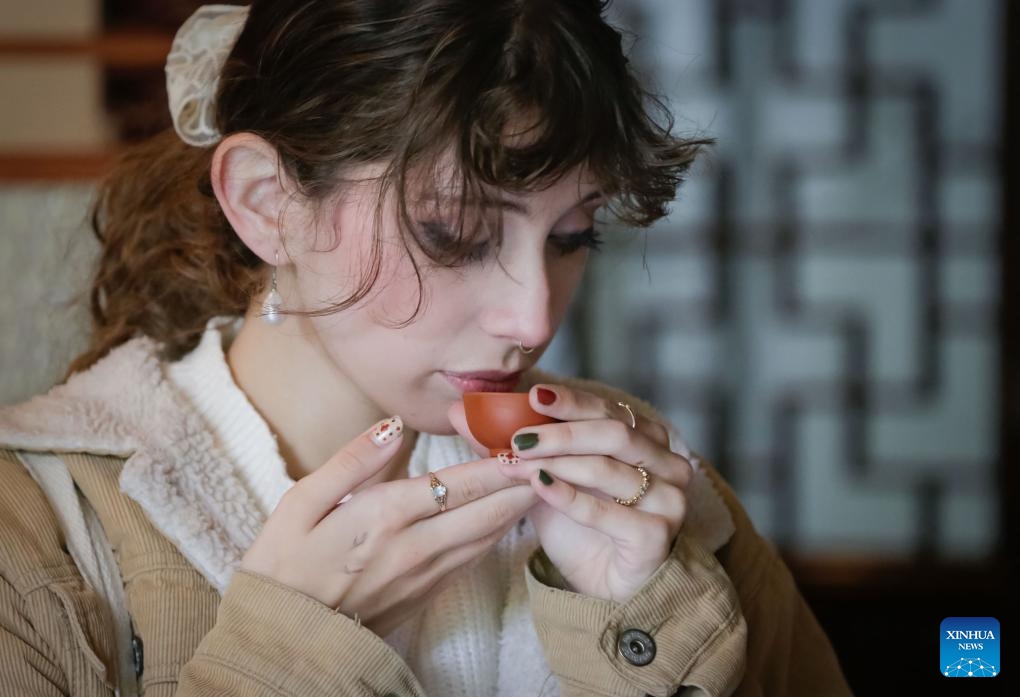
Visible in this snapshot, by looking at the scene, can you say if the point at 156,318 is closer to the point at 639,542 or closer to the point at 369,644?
the point at 369,644

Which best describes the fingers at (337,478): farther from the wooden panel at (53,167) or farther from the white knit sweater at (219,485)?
the wooden panel at (53,167)

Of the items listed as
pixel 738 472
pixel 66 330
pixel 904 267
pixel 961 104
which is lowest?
pixel 738 472

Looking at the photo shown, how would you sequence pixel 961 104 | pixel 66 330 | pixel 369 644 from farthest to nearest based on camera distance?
pixel 961 104 → pixel 66 330 → pixel 369 644

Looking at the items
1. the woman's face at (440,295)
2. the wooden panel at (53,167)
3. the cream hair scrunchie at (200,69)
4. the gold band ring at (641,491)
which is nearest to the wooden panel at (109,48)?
the wooden panel at (53,167)

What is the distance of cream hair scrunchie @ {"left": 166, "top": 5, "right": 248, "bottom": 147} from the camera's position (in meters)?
1.38

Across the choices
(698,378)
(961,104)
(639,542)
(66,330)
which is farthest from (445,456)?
(961,104)

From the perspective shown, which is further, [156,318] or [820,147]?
[820,147]

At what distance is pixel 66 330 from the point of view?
196 cm

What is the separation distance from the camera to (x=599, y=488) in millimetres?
1138

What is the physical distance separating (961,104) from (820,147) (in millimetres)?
365

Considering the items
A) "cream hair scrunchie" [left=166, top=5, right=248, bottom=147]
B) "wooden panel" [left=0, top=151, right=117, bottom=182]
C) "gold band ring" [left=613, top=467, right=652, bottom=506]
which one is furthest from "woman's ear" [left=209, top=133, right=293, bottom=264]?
"wooden panel" [left=0, top=151, right=117, bottom=182]

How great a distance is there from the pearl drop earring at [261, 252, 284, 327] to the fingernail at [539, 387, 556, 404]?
351 millimetres

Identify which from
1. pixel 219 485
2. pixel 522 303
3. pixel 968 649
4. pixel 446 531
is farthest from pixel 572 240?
pixel 968 649

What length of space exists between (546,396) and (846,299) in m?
2.13
